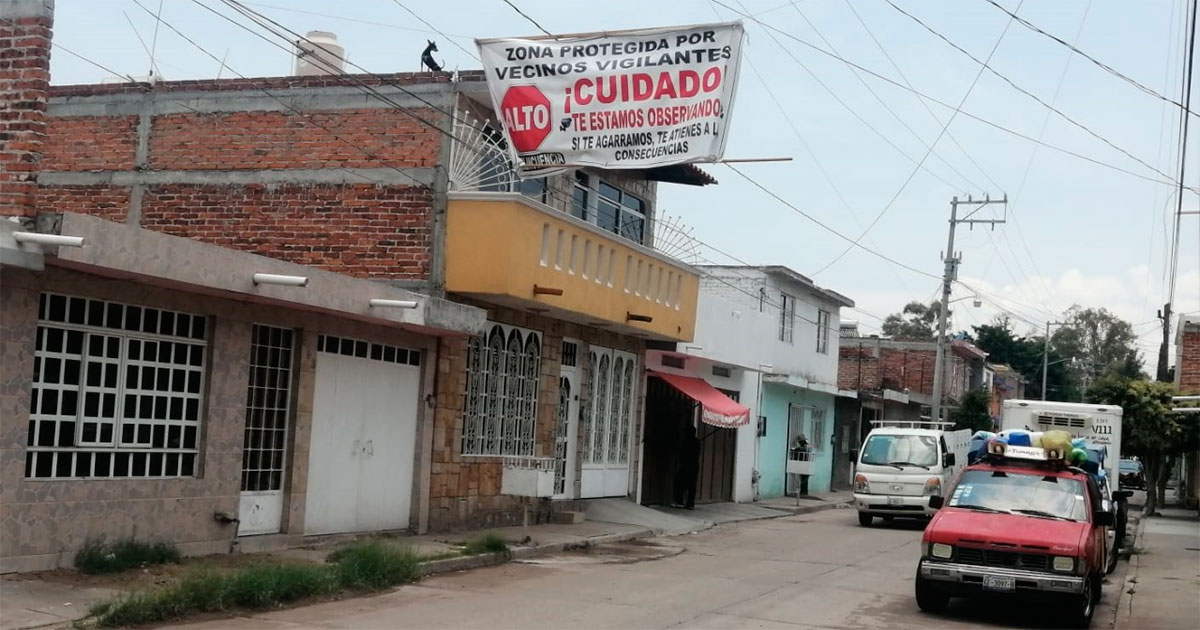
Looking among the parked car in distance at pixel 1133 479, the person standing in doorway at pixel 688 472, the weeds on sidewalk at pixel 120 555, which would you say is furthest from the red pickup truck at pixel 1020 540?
the parked car in distance at pixel 1133 479

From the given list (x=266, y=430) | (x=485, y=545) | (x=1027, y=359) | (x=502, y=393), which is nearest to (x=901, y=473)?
(x=502, y=393)

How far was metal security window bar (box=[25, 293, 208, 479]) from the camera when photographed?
11.9 m

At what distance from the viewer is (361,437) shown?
16547mm

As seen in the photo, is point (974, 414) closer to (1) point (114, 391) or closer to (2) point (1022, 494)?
(2) point (1022, 494)

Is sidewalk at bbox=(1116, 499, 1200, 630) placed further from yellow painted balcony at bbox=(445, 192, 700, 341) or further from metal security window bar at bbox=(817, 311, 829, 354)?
metal security window bar at bbox=(817, 311, 829, 354)

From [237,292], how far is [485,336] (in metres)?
6.55

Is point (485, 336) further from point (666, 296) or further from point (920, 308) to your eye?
point (920, 308)

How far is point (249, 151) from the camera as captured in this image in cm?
1858

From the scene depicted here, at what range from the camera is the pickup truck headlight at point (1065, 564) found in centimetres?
1252

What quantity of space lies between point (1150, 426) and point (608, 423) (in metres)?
16.9

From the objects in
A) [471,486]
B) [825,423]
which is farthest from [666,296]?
[825,423]

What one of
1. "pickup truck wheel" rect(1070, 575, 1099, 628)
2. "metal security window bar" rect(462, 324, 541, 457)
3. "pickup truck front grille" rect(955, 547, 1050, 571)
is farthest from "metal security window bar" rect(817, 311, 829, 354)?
"pickup truck front grille" rect(955, 547, 1050, 571)

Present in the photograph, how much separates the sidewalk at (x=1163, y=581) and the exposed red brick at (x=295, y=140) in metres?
10.9

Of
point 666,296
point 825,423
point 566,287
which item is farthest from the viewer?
point 825,423
